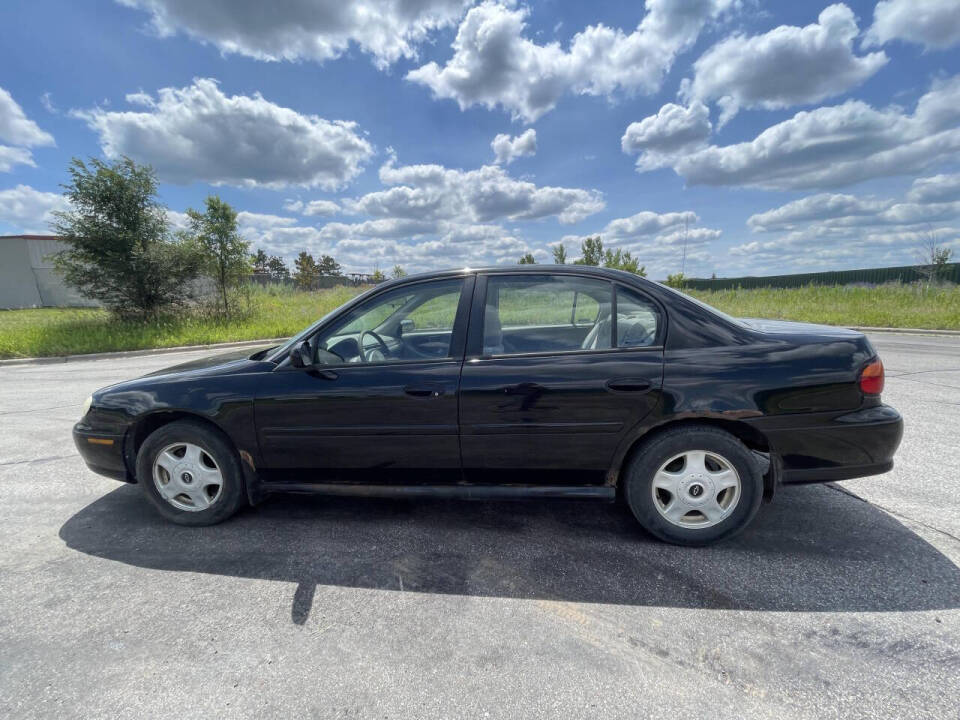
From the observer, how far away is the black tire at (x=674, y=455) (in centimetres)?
245

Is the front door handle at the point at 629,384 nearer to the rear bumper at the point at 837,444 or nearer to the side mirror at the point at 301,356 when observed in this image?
the rear bumper at the point at 837,444

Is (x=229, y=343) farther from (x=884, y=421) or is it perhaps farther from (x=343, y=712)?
(x=884, y=421)

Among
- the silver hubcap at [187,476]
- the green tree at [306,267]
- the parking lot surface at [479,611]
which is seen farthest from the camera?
the green tree at [306,267]

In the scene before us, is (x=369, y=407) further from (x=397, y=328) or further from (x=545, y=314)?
(x=545, y=314)

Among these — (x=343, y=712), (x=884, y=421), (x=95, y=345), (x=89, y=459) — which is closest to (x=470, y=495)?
(x=343, y=712)

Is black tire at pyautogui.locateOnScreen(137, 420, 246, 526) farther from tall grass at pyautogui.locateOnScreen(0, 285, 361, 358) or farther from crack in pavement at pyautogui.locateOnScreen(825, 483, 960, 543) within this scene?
tall grass at pyautogui.locateOnScreen(0, 285, 361, 358)

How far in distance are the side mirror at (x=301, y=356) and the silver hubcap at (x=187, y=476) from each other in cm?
90

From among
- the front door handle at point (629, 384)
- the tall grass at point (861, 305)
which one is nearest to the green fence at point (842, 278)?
the tall grass at point (861, 305)

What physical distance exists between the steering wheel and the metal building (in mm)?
40179

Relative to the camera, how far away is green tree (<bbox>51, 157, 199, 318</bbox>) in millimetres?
13688

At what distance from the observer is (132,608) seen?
85.2 inches

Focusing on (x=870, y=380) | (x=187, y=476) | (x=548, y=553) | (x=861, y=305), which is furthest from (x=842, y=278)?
(x=187, y=476)

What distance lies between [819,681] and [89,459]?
4253 millimetres

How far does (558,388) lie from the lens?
249 cm
